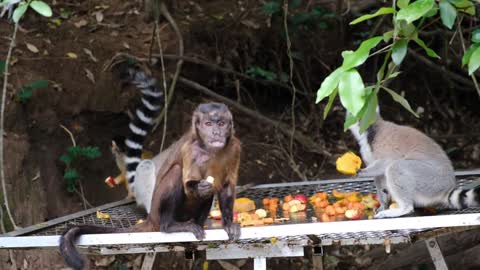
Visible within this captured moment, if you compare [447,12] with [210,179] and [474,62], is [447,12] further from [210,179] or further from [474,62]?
[210,179]

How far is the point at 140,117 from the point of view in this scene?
8047mm

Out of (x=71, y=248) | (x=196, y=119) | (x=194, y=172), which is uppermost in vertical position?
(x=196, y=119)

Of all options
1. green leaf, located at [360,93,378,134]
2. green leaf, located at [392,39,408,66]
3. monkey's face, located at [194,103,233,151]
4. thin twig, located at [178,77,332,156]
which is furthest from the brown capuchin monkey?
thin twig, located at [178,77,332,156]

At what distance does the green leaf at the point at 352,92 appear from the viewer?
3805 mm

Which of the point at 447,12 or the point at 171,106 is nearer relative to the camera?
the point at 447,12

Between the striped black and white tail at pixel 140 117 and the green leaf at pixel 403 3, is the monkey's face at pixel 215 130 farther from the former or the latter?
the striped black and white tail at pixel 140 117

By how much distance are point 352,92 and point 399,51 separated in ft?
2.21

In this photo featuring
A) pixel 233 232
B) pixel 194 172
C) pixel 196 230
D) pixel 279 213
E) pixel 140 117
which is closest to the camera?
pixel 233 232

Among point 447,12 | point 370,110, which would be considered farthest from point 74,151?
point 447,12

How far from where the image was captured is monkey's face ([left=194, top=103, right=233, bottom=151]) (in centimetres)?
548

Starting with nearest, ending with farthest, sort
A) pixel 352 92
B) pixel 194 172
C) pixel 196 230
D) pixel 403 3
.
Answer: pixel 352 92, pixel 403 3, pixel 196 230, pixel 194 172

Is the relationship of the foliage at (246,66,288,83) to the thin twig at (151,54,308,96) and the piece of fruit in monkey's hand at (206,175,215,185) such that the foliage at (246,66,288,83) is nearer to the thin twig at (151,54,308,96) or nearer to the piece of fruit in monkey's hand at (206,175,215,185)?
the thin twig at (151,54,308,96)

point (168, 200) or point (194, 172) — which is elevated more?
point (194, 172)

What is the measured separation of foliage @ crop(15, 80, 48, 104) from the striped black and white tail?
1050mm
